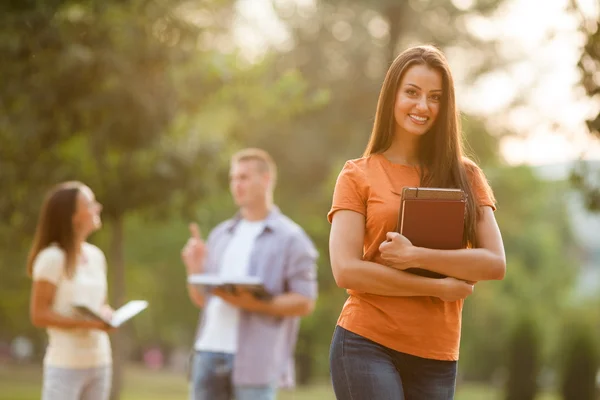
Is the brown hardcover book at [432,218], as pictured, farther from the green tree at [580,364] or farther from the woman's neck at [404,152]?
the green tree at [580,364]

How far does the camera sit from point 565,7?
825cm

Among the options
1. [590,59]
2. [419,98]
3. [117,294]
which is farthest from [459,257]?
[117,294]

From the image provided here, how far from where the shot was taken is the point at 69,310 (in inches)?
226

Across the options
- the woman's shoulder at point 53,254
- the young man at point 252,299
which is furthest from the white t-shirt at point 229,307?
the woman's shoulder at point 53,254

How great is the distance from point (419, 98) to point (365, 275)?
699 millimetres

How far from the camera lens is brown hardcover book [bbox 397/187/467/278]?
3.29 meters

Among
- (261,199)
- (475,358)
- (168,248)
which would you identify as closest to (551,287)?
(475,358)

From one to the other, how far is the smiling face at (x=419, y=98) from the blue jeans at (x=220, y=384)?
2912 millimetres

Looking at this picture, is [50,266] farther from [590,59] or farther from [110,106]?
[110,106]

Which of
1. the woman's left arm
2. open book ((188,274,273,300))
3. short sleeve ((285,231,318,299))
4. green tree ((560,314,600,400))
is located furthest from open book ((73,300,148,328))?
green tree ((560,314,600,400))

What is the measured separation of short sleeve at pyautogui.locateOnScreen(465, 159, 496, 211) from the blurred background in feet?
3.09

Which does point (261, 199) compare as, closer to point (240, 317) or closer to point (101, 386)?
Answer: point (240, 317)

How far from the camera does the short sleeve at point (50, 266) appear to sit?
18.7 feet

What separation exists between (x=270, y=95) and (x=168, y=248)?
976cm
